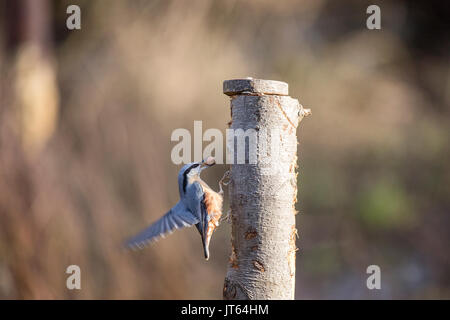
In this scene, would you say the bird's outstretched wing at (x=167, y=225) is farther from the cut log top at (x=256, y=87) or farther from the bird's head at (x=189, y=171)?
the cut log top at (x=256, y=87)

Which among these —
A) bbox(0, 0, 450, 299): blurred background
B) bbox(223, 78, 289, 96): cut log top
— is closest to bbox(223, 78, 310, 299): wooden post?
bbox(223, 78, 289, 96): cut log top

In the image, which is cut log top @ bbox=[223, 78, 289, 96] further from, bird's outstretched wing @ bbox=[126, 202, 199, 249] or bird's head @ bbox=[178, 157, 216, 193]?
bird's outstretched wing @ bbox=[126, 202, 199, 249]

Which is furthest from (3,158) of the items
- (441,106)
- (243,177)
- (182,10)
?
(441,106)

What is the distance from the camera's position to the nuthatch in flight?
1838mm

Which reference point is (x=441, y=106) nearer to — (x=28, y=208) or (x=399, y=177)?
(x=399, y=177)

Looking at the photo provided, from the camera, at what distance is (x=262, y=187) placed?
1355mm

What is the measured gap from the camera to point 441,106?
489 cm

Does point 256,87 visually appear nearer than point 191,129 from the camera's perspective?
Yes

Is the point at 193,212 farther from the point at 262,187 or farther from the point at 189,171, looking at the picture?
the point at 262,187

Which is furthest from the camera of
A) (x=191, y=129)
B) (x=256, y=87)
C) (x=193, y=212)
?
(x=191, y=129)

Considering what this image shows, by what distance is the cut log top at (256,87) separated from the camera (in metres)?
1.35

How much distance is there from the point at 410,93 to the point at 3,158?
147 inches

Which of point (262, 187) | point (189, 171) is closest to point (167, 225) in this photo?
point (189, 171)

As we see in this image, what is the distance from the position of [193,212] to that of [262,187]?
1.91ft
